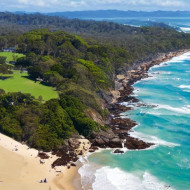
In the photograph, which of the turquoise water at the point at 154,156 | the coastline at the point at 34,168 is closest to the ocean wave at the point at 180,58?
the turquoise water at the point at 154,156

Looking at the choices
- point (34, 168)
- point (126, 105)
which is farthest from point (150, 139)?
point (34, 168)

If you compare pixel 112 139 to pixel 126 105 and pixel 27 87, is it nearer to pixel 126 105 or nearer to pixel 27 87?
pixel 126 105

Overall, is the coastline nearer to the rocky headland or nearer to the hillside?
the rocky headland

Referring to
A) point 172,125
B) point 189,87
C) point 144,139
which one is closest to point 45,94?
point 144,139

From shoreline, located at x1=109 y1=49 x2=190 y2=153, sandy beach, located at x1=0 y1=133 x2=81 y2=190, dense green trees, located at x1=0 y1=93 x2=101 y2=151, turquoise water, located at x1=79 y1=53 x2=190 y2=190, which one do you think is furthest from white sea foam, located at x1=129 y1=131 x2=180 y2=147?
sandy beach, located at x1=0 y1=133 x2=81 y2=190

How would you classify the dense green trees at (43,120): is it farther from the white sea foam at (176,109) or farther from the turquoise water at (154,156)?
the white sea foam at (176,109)

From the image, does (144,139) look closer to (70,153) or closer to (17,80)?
(70,153)
